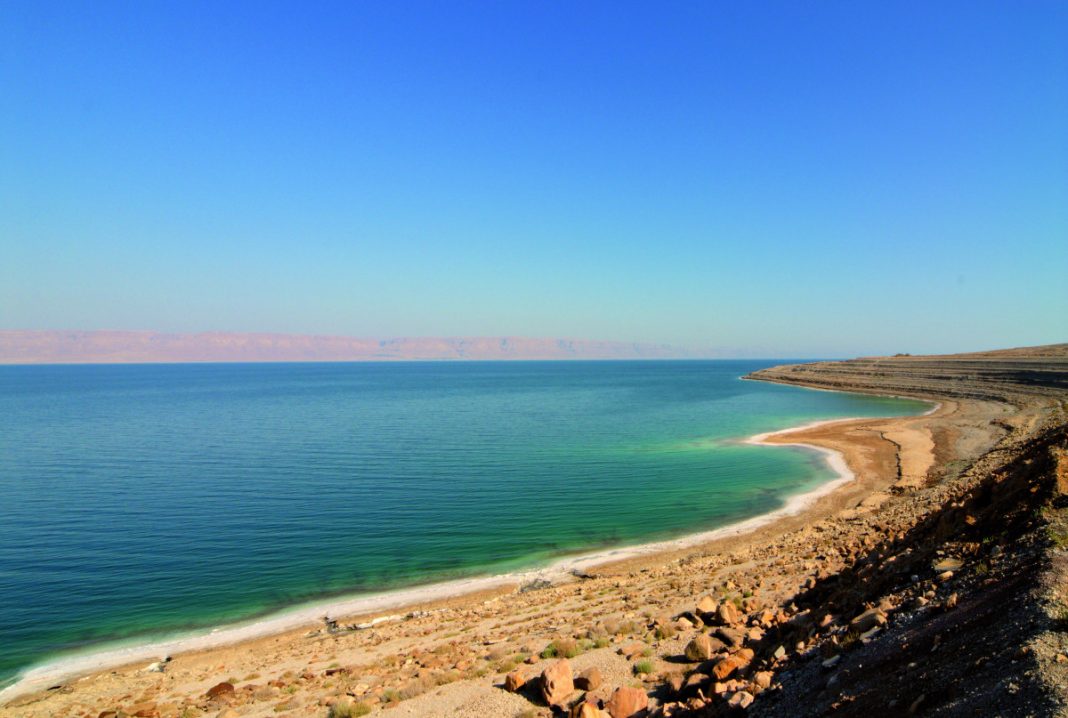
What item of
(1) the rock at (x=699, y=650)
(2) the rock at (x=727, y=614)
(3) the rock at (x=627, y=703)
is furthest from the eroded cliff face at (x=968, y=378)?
(3) the rock at (x=627, y=703)

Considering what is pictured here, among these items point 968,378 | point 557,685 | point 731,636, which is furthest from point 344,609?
point 968,378

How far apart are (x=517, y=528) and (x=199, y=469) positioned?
30.8 meters

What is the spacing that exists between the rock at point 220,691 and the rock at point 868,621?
1410 cm

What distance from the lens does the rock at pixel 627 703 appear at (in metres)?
10.3

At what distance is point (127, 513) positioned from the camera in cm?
3416

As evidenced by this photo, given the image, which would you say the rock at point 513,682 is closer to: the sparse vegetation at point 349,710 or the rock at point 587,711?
the rock at point 587,711

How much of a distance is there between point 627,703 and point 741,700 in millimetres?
2009

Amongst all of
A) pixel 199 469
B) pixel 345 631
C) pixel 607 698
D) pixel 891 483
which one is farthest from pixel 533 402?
pixel 607 698

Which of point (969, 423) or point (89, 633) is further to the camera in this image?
point (969, 423)

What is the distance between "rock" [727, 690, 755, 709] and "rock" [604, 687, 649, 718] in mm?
1598

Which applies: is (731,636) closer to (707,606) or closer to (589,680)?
(707,606)

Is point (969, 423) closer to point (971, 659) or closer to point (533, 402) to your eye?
point (971, 659)

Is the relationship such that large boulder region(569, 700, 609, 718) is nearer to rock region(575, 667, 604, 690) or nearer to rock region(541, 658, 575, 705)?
rock region(541, 658, 575, 705)

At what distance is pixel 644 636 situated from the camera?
47.9ft
